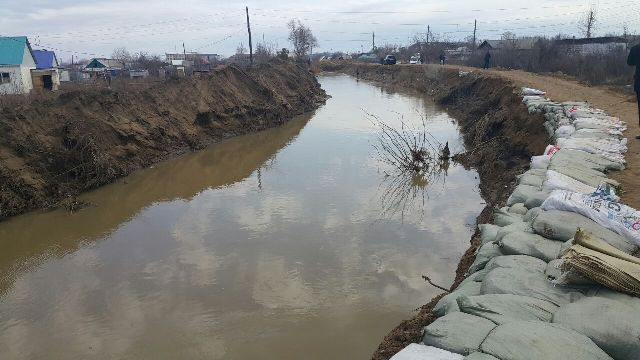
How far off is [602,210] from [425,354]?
Answer: 2449mm

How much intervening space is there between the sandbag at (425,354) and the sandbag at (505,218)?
7.78 ft

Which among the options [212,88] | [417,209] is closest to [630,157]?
[417,209]

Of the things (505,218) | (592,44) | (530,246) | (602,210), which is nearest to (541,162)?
(505,218)

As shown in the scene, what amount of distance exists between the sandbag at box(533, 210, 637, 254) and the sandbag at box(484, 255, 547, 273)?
0.42 m

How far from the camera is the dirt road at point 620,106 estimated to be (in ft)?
18.6

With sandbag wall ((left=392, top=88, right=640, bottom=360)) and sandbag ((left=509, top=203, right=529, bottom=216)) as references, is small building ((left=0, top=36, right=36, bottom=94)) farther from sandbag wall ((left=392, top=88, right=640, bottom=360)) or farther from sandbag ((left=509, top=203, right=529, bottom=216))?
sandbag wall ((left=392, top=88, right=640, bottom=360))

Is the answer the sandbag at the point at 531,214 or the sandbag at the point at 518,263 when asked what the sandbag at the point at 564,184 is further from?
the sandbag at the point at 518,263

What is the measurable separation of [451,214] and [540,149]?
2515mm

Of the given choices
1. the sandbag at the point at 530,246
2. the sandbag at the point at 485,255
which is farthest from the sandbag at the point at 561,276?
the sandbag at the point at 485,255

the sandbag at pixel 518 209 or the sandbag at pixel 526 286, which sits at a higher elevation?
the sandbag at pixel 526 286

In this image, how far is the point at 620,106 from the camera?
11.0 m

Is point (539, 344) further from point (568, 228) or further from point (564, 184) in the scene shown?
point (564, 184)

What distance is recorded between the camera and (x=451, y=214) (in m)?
8.09

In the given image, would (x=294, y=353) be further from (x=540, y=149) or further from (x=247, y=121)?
(x=247, y=121)
